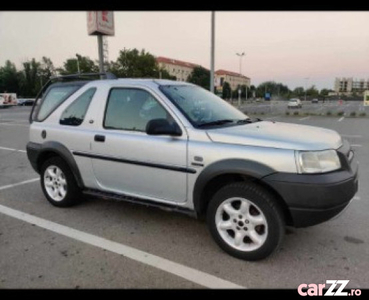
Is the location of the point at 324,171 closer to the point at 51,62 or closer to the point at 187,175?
the point at 187,175

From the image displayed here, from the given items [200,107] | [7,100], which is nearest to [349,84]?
[7,100]

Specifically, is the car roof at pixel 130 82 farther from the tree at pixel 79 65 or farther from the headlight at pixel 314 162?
the tree at pixel 79 65

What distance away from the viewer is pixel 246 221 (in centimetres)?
322

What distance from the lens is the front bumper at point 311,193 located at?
2.92 m

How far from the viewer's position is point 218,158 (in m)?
3.25

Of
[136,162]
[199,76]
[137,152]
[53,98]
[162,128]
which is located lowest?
[136,162]

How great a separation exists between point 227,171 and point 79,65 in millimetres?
66878

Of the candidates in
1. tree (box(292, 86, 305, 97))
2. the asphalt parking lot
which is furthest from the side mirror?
tree (box(292, 86, 305, 97))

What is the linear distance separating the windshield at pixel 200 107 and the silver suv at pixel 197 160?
2 centimetres

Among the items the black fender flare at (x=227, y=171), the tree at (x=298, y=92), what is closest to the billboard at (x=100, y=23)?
the black fender flare at (x=227, y=171)

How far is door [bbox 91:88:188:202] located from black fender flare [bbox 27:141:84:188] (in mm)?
360

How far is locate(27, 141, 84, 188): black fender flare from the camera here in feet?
14.4

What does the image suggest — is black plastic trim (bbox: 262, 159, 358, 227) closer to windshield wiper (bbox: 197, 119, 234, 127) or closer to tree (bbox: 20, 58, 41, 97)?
windshield wiper (bbox: 197, 119, 234, 127)

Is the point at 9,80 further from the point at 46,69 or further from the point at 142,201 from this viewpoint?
the point at 142,201
